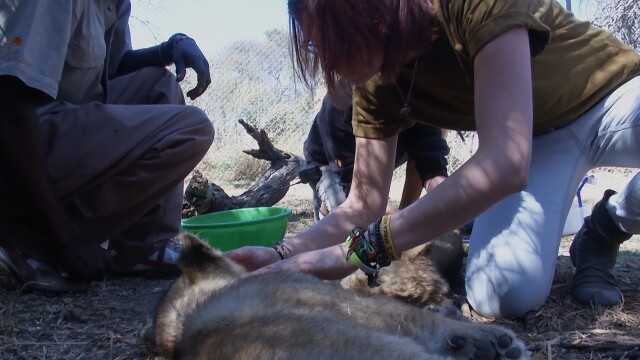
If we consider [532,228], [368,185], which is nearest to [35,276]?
[368,185]

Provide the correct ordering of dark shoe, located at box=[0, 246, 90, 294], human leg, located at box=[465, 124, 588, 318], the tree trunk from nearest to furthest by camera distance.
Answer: human leg, located at box=[465, 124, 588, 318]
dark shoe, located at box=[0, 246, 90, 294]
the tree trunk

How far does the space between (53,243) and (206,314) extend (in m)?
1.53

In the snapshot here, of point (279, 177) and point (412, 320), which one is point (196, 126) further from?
point (279, 177)

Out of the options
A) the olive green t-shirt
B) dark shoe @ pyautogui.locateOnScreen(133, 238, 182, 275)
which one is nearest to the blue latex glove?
dark shoe @ pyautogui.locateOnScreen(133, 238, 182, 275)

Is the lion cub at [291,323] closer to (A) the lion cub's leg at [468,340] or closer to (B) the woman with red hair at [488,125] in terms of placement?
(A) the lion cub's leg at [468,340]

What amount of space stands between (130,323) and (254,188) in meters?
3.55

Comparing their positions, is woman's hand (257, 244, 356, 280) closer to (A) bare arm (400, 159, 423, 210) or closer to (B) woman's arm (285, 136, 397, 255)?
(B) woman's arm (285, 136, 397, 255)

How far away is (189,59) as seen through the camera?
165 inches

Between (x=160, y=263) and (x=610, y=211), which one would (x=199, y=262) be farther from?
(x=610, y=211)

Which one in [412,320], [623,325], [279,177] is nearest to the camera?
[412,320]

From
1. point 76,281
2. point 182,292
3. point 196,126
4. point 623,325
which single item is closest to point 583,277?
point 623,325

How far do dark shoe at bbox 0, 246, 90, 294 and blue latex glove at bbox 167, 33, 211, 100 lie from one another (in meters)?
1.27

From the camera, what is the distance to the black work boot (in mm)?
3111

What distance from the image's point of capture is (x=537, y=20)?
248 centimetres
